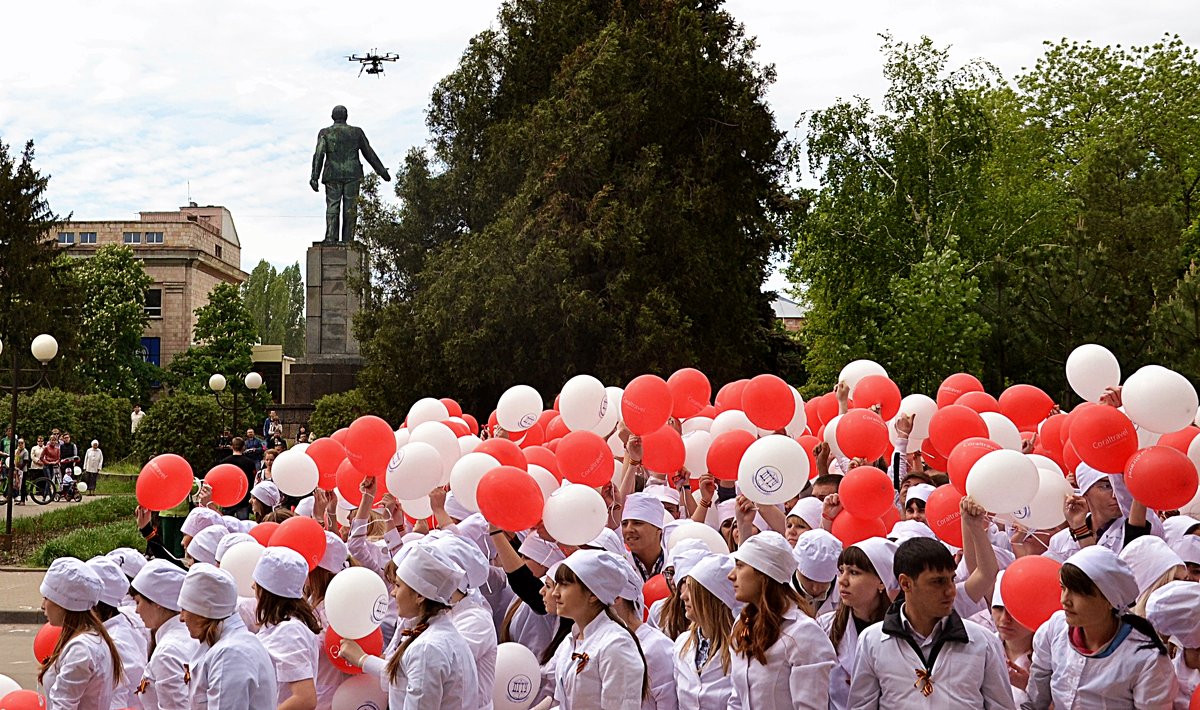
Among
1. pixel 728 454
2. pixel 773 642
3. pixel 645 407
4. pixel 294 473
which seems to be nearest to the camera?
pixel 773 642

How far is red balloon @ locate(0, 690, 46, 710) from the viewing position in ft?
16.5

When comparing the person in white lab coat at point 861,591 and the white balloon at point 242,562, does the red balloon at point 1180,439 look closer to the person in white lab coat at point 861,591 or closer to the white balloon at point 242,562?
the person in white lab coat at point 861,591

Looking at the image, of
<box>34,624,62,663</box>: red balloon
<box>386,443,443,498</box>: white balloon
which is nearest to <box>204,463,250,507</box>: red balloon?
<box>386,443,443,498</box>: white balloon

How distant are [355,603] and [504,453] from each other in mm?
2376

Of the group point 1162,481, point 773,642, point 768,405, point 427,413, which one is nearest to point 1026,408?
point 768,405

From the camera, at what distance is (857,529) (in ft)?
20.8

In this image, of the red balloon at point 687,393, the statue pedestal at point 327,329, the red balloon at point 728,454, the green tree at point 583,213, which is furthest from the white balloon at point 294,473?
the statue pedestal at point 327,329

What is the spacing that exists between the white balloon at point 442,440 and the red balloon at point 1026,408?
14.7 feet

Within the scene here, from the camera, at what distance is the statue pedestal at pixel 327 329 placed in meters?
32.7

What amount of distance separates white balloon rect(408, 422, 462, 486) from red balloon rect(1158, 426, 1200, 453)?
4.23m

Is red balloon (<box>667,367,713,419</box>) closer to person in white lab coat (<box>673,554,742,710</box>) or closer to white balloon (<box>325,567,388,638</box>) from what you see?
white balloon (<box>325,567,388,638</box>)

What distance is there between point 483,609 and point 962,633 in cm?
191

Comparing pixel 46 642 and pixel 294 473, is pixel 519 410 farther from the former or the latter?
pixel 46 642

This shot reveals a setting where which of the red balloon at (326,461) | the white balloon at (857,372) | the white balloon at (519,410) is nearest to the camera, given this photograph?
the red balloon at (326,461)
